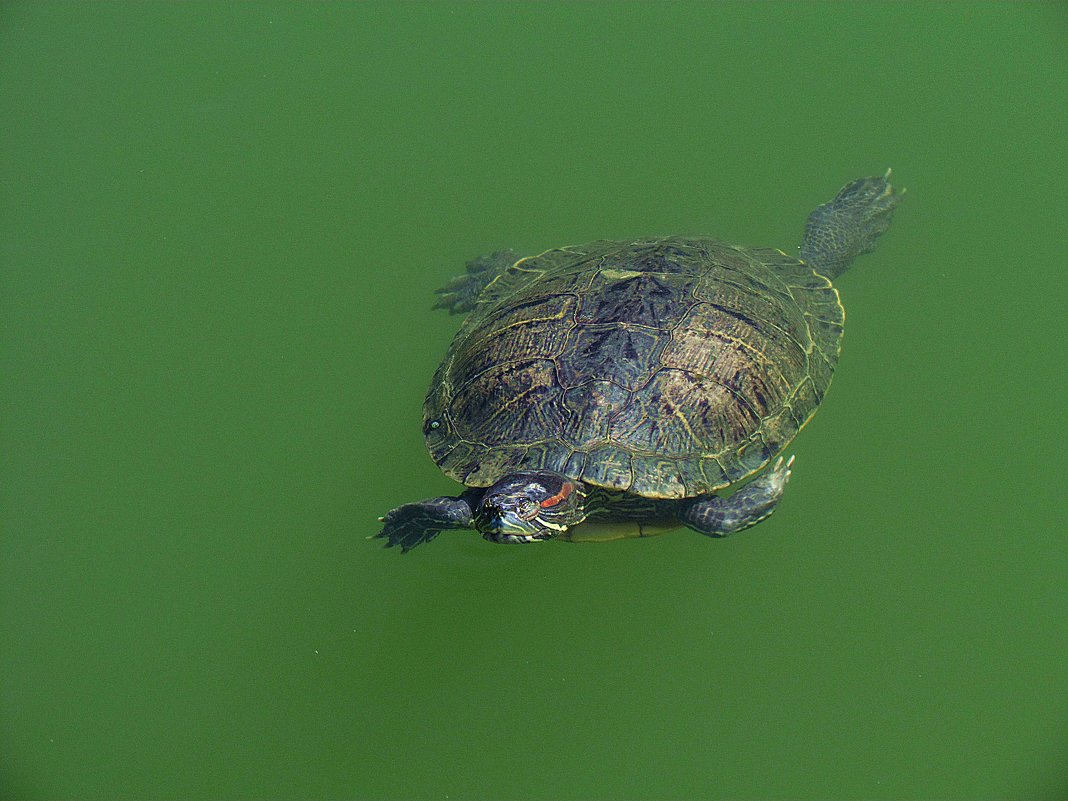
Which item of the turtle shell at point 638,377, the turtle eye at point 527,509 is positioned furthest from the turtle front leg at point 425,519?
the turtle eye at point 527,509

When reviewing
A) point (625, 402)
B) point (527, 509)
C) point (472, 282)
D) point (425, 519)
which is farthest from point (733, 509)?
point (472, 282)

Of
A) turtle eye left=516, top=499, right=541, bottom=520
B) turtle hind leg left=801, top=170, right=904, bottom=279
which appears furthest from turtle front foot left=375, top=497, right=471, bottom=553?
turtle hind leg left=801, top=170, right=904, bottom=279

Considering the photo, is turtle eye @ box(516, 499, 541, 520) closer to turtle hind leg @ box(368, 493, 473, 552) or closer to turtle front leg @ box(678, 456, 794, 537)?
turtle hind leg @ box(368, 493, 473, 552)

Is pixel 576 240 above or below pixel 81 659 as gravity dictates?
above

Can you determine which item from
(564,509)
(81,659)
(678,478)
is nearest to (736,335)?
(678,478)

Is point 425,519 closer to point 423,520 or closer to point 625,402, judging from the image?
point 423,520

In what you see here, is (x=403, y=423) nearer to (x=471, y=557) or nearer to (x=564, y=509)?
(x=471, y=557)

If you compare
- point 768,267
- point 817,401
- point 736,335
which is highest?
point 768,267
